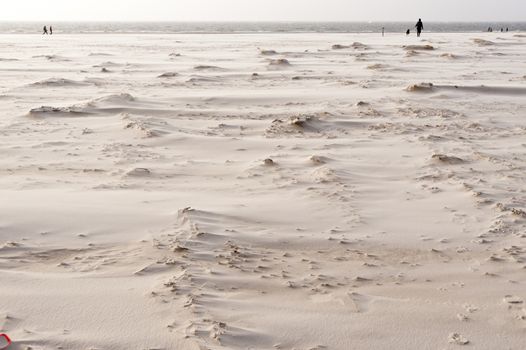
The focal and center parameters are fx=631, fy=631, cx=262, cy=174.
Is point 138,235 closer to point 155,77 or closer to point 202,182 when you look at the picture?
point 202,182

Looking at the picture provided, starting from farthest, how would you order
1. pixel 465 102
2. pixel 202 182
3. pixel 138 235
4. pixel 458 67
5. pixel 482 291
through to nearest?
pixel 458 67, pixel 465 102, pixel 202 182, pixel 138 235, pixel 482 291

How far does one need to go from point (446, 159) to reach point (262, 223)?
2.08m

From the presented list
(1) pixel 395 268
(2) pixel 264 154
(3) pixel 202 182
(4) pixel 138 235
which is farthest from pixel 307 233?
(2) pixel 264 154

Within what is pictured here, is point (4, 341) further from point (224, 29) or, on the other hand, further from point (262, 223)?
point (224, 29)

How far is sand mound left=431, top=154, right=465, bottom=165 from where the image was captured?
16.7 feet

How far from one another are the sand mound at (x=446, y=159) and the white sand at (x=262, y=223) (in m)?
0.02

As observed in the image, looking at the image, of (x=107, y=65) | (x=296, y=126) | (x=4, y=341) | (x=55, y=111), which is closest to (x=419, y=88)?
(x=296, y=126)

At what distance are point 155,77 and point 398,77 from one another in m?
4.14

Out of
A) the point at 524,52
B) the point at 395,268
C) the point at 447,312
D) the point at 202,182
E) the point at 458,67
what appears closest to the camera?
the point at 447,312

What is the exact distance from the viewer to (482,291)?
113 inches

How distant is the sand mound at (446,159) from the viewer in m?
5.10

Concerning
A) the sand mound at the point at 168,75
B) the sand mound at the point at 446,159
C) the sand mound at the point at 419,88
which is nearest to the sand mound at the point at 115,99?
the sand mound at the point at 168,75

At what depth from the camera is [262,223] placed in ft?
12.3

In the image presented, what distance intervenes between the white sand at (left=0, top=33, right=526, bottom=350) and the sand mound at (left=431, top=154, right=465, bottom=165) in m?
0.02
